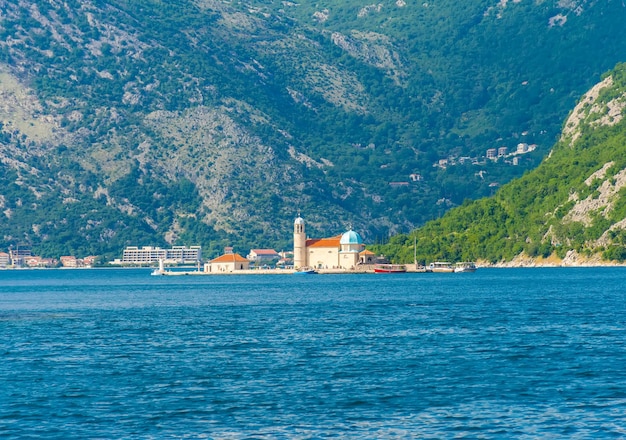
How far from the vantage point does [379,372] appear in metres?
72.7

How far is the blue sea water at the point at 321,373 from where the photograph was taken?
5716cm

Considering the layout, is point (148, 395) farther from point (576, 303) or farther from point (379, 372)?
point (576, 303)

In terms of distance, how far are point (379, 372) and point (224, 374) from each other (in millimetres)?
8395

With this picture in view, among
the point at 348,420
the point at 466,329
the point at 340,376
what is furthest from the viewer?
the point at 466,329

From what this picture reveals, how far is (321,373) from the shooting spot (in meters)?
72.8

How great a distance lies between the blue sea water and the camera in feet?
188

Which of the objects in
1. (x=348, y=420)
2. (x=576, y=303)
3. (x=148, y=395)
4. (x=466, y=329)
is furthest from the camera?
(x=576, y=303)

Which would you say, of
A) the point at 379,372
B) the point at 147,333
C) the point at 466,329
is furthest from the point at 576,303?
the point at 379,372

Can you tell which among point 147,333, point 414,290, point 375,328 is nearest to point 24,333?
point 147,333

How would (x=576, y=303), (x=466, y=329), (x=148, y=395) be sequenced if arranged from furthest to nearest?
(x=576, y=303), (x=466, y=329), (x=148, y=395)

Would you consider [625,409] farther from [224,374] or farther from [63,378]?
[63,378]

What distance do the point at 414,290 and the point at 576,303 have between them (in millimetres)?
52086

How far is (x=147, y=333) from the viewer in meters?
101

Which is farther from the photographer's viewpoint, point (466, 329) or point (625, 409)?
point (466, 329)
